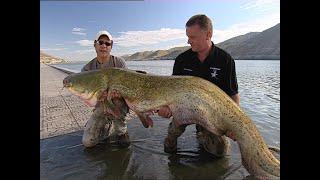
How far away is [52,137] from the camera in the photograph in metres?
6.64

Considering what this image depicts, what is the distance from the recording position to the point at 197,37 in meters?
5.10

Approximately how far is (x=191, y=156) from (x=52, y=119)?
15.6ft

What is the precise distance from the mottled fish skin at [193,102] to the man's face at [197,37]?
0.78 meters

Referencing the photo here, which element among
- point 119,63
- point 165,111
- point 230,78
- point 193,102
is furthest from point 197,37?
point 119,63

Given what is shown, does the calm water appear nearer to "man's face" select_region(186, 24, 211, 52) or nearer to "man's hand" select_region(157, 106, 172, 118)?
"man's hand" select_region(157, 106, 172, 118)

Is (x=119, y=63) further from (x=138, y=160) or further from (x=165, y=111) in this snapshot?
(x=138, y=160)

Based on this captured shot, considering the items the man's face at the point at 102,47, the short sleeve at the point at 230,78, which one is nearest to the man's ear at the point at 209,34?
the short sleeve at the point at 230,78

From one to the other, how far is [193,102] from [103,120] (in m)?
2.12

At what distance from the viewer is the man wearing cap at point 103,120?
5.78 metres
